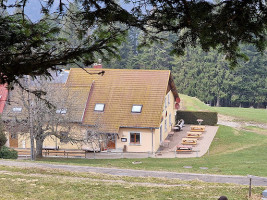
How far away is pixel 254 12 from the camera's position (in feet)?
20.5

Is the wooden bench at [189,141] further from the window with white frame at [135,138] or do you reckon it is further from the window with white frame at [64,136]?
the window with white frame at [64,136]

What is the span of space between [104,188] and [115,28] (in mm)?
7222

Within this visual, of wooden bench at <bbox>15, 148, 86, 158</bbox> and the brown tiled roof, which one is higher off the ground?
the brown tiled roof

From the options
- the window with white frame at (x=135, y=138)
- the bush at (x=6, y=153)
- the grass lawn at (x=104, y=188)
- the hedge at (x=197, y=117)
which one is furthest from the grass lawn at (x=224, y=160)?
the grass lawn at (x=104, y=188)

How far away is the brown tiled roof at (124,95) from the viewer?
94.7ft

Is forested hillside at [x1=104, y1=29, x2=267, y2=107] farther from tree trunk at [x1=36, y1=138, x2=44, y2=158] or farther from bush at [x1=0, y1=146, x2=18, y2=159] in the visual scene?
bush at [x1=0, y1=146, x2=18, y2=159]

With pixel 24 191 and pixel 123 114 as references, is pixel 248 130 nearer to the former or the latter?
pixel 123 114

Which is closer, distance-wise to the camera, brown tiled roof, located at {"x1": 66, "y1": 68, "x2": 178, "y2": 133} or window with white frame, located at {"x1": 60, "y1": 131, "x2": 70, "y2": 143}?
window with white frame, located at {"x1": 60, "y1": 131, "x2": 70, "y2": 143}

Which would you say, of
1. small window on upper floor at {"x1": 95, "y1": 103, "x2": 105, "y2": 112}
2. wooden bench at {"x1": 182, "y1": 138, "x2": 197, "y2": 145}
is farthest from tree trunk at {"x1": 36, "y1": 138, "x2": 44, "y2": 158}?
wooden bench at {"x1": 182, "y1": 138, "x2": 197, "y2": 145}

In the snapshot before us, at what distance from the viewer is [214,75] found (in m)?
68.8

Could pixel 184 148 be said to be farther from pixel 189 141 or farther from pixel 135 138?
pixel 135 138

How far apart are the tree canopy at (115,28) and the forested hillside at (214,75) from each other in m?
56.8

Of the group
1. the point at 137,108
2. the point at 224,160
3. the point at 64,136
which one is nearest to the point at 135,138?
the point at 137,108

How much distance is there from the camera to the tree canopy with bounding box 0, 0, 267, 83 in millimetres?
6434
